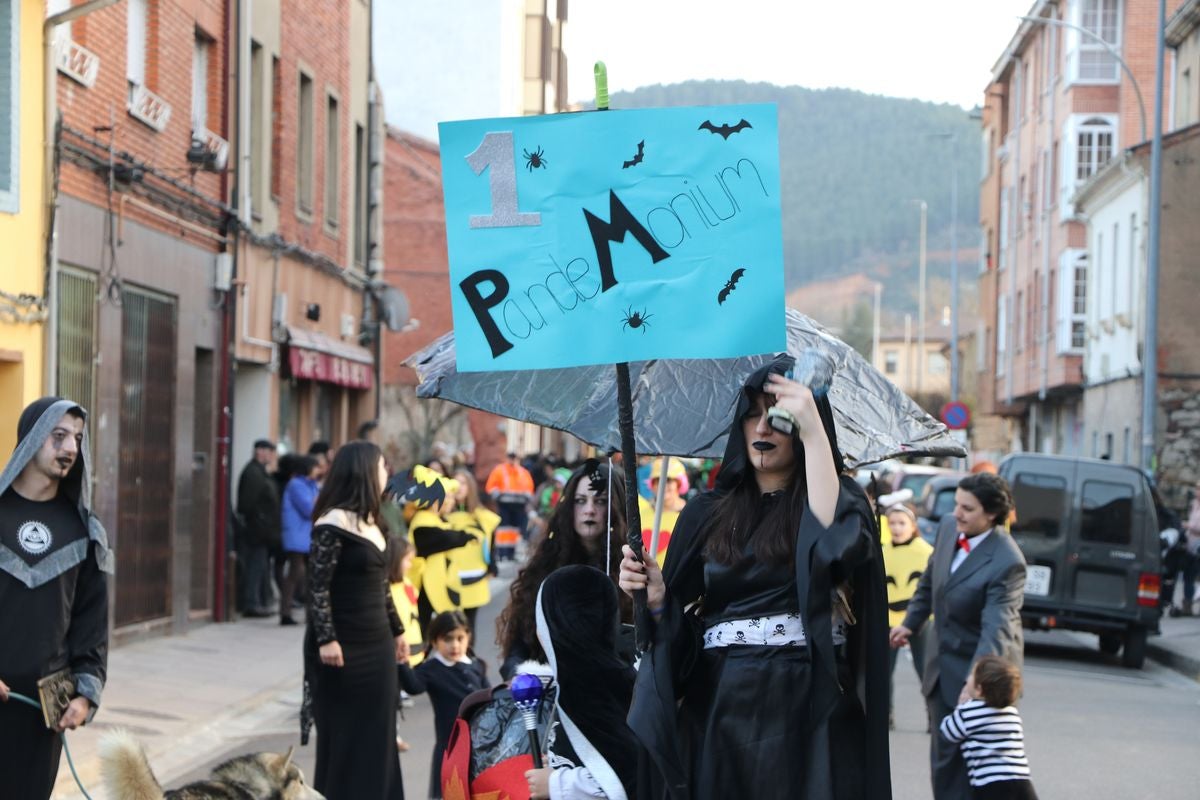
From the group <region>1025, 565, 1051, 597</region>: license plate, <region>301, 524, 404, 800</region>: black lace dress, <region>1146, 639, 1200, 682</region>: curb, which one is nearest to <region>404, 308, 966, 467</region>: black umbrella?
<region>301, 524, 404, 800</region>: black lace dress

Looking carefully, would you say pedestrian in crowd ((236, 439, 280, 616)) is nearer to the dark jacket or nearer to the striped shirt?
the dark jacket

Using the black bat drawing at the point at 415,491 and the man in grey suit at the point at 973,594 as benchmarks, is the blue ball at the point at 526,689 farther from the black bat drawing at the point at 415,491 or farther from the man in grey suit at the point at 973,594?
the black bat drawing at the point at 415,491

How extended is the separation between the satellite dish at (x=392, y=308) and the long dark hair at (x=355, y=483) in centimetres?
2139

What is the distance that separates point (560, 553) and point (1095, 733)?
7794 mm

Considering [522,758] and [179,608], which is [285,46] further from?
[522,758]

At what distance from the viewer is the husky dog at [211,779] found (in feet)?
18.6

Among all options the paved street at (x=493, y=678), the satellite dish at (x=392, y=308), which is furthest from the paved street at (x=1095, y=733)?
the satellite dish at (x=392, y=308)

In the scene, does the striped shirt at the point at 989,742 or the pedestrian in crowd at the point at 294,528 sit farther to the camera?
the pedestrian in crowd at the point at 294,528

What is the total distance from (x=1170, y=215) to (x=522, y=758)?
31401 millimetres

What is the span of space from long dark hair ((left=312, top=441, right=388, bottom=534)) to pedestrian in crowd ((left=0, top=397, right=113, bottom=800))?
5.53 feet

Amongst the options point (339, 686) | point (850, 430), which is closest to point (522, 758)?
point (850, 430)

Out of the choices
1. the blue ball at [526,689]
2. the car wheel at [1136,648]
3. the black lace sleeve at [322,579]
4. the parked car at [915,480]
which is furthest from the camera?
the parked car at [915,480]

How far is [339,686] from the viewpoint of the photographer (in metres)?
8.35

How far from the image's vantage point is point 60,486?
681 cm
